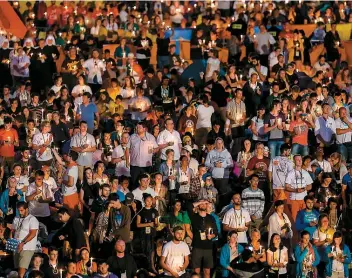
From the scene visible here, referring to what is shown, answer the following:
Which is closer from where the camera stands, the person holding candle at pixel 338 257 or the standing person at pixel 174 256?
the standing person at pixel 174 256

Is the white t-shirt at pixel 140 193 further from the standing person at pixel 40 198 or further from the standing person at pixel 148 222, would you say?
the standing person at pixel 40 198

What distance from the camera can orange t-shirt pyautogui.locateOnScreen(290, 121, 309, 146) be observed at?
27031mm

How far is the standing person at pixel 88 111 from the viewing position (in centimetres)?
2844

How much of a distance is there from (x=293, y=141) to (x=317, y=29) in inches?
282

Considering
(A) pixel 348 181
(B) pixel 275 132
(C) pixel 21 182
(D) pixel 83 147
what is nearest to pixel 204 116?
(B) pixel 275 132

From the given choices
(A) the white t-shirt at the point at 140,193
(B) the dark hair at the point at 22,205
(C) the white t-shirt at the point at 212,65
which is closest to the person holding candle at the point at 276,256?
(A) the white t-shirt at the point at 140,193

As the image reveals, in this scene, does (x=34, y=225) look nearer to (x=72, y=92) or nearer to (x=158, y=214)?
(x=158, y=214)

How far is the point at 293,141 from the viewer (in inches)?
1065

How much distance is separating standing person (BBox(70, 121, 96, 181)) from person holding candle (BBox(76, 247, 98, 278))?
169 inches

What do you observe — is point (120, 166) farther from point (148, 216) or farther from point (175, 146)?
point (148, 216)

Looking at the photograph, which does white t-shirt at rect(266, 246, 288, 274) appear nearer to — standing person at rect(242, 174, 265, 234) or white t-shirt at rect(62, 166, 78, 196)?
standing person at rect(242, 174, 265, 234)

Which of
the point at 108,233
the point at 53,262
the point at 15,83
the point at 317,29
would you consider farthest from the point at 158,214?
the point at 317,29

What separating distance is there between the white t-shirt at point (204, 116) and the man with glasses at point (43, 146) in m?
3.27

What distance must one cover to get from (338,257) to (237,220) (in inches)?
71.1
